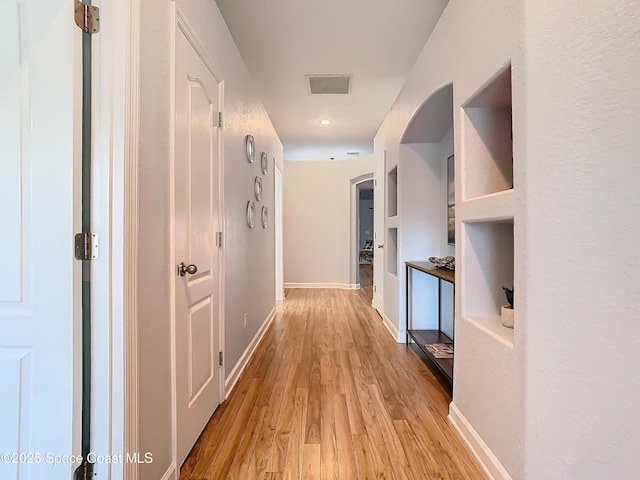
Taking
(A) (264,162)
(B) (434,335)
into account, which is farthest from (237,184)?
(B) (434,335)

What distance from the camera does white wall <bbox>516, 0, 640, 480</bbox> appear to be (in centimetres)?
107

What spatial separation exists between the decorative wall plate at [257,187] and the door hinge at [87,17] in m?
2.03

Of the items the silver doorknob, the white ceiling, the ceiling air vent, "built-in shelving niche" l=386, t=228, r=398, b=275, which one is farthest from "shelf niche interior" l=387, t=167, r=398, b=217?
the silver doorknob

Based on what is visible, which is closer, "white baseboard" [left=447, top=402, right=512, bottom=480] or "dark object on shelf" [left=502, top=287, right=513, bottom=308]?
"white baseboard" [left=447, top=402, right=512, bottom=480]

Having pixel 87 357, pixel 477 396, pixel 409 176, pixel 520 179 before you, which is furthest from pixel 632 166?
pixel 409 176

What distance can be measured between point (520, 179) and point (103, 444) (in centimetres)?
178

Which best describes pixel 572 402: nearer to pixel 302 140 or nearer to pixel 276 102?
pixel 276 102

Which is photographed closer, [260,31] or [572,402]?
[572,402]

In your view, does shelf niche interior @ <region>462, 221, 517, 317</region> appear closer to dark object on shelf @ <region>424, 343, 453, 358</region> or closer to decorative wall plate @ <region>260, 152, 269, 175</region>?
dark object on shelf @ <region>424, 343, 453, 358</region>

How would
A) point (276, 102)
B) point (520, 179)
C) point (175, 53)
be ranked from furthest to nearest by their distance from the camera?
point (276, 102), point (175, 53), point (520, 179)

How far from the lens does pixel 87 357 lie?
108 centimetres

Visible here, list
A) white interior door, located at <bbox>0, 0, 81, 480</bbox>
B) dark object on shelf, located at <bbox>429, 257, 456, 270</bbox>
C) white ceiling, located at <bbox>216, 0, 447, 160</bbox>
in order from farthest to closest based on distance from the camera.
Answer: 1. dark object on shelf, located at <bbox>429, 257, 456, 270</bbox>
2. white ceiling, located at <bbox>216, 0, 447, 160</bbox>
3. white interior door, located at <bbox>0, 0, 81, 480</bbox>

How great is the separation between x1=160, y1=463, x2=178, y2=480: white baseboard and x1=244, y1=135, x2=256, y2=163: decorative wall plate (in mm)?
2204

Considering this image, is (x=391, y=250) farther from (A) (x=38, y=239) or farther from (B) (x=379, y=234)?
(A) (x=38, y=239)
